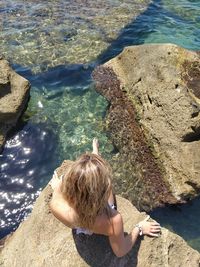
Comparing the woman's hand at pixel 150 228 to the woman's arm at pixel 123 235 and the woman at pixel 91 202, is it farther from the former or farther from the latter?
the woman at pixel 91 202

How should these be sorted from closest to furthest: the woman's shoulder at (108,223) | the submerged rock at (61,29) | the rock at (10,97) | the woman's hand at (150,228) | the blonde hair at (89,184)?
the blonde hair at (89,184) < the woman's shoulder at (108,223) < the woman's hand at (150,228) < the rock at (10,97) < the submerged rock at (61,29)

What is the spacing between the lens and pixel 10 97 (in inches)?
338

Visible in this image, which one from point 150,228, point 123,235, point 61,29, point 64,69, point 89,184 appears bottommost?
point 64,69

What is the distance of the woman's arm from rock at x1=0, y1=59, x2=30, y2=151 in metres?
3.88

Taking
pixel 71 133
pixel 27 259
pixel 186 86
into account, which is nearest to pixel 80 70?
pixel 71 133

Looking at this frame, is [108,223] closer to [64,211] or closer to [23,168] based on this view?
[64,211]

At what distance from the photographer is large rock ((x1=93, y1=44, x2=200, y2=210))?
7.19 meters

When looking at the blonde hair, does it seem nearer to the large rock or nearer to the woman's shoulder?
the woman's shoulder

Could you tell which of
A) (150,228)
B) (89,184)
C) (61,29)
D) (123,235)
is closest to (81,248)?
(123,235)

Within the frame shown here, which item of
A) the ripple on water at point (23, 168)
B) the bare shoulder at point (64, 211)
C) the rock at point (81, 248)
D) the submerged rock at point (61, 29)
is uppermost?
the bare shoulder at point (64, 211)

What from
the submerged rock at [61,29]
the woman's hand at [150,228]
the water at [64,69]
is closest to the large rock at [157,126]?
the water at [64,69]

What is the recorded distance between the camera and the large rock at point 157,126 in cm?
719

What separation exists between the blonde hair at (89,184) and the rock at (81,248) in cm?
96

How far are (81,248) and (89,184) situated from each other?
4.51ft
